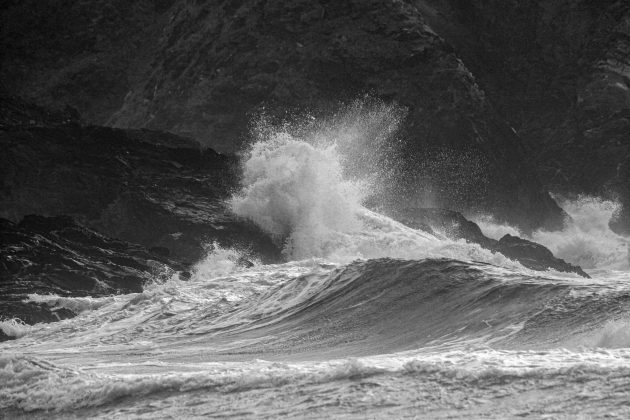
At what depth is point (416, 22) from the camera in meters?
36.5

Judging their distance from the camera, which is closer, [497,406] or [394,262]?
[497,406]

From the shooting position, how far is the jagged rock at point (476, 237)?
26.4 metres

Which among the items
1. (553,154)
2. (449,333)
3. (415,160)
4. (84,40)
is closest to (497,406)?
(449,333)

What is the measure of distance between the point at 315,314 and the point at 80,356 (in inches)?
120

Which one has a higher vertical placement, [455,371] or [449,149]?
[449,149]

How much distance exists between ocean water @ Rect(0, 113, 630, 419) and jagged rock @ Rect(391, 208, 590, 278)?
740 cm

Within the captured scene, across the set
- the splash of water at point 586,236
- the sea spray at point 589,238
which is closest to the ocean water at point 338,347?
the splash of water at point 586,236

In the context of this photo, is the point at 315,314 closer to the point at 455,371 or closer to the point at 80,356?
the point at 80,356

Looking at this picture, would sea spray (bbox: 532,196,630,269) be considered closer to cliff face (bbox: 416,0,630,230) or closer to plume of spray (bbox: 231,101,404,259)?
cliff face (bbox: 416,0,630,230)

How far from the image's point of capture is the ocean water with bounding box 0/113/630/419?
7.83 meters

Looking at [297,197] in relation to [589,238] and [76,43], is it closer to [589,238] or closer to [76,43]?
[589,238]

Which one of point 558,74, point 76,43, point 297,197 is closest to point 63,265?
point 297,197

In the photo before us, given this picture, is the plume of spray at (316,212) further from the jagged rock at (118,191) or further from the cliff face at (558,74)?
the cliff face at (558,74)

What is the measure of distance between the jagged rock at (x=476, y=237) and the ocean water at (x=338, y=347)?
740 centimetres
